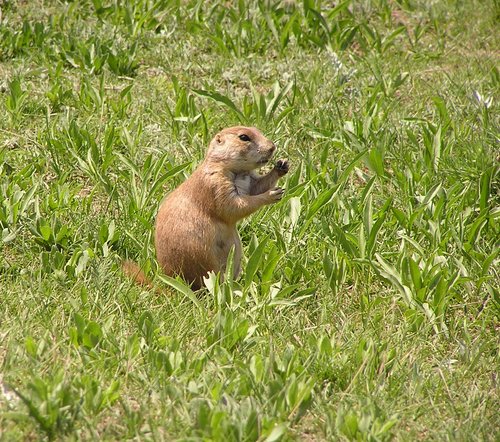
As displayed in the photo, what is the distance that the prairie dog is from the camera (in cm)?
512

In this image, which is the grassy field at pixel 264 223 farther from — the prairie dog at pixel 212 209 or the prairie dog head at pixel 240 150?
the prairie dog head at pixel 240 150

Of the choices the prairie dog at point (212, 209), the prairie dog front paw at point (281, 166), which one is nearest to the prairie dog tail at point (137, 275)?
the prairie dog at point (212, 209)

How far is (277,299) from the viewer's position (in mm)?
4812

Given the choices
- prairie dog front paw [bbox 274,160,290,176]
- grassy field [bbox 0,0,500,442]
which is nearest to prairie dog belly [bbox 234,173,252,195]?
prairie dog front paw [bbox 274,160,290,176]

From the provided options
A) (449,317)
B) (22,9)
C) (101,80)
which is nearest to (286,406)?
(449,317)

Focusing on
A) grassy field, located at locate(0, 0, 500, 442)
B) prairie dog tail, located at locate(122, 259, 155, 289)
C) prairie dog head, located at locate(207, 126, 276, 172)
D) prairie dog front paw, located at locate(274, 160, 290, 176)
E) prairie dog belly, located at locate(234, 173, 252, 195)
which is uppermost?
prairie dog head, located at locate(207, 126, 276, 172)

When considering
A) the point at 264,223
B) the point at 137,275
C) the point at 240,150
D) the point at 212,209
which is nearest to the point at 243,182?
the point at 240,150

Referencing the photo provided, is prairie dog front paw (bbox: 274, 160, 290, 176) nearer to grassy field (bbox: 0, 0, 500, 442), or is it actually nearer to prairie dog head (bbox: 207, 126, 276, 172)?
prairie dog head (bbox: 207, 126, 276, 172)

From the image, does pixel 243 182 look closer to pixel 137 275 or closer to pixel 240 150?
pixel 240 150

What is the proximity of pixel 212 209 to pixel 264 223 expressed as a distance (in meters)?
0.73

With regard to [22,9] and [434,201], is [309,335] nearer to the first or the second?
[434,201]

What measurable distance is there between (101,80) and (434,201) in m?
2.64

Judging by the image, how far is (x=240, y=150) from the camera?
211 inches

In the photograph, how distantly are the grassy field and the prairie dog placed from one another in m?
0.13
